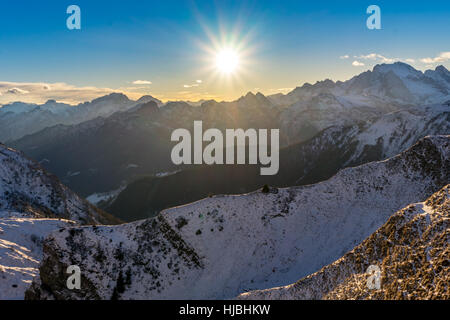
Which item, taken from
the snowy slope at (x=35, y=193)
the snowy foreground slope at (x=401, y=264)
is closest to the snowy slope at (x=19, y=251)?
the snowy slope at (x=35, y=193)

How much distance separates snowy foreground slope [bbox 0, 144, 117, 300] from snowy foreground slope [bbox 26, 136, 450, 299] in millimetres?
7203

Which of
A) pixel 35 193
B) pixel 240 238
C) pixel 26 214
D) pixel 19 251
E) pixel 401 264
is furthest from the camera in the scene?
pixel 35 193

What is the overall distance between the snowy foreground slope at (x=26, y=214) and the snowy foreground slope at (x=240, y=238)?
284 inches

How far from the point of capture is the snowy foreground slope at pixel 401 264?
72.6 ft

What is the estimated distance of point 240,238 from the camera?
190 ft

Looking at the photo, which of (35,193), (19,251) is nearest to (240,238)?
(19,251)

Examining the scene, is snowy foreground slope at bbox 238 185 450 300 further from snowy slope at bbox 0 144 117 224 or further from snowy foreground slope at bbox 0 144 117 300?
snowy slope at bbox 0 144 117 224

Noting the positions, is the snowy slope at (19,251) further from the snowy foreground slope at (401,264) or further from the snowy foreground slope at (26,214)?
the snowy foreground slope at (401,264)

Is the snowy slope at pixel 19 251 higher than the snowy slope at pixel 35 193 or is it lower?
lower

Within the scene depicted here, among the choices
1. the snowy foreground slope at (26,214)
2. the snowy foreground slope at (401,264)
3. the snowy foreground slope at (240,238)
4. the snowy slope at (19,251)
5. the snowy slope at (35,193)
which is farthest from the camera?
the snowy slope at (35,193)

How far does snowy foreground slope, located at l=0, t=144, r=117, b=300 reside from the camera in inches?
2021

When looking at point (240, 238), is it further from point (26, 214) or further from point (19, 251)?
point (26, 214)

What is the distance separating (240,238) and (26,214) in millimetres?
75978
